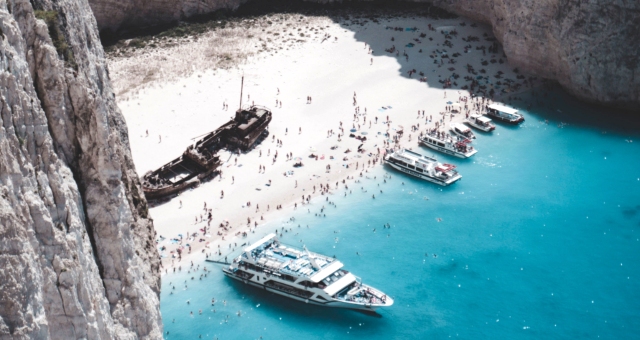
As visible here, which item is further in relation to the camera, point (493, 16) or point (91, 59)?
point (493, 16)

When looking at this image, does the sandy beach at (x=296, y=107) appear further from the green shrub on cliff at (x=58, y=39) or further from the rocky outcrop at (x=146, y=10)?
the green shrub on cliff at (x=58, y=39)

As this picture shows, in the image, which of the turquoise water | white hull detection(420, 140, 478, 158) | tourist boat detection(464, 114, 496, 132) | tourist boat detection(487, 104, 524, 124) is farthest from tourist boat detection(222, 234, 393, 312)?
tourist boat detection(487, 104, 524, 124)

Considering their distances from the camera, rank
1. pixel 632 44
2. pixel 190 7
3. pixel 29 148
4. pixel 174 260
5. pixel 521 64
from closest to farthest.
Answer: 1. pixel 29 148
2. pixel 174 260
3. pixel 632 44
4. pixel 521 64
5. pixel 190 7

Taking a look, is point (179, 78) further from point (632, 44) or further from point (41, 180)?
point (41, 180)

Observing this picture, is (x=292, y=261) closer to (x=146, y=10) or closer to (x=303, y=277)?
(x=303, y=277)

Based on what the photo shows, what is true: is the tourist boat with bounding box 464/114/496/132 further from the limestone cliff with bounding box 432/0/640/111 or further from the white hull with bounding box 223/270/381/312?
the white hull with bounding box 223/270/381/312

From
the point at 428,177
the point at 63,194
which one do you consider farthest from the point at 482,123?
the point at 63,194

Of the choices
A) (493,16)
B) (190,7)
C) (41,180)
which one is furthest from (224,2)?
(41,180)

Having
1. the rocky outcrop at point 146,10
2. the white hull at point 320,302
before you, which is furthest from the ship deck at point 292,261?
the rocky outcrop at point 146,10
